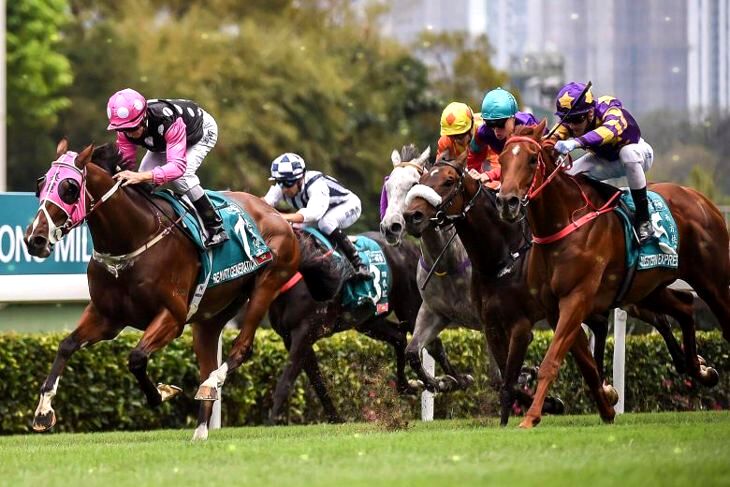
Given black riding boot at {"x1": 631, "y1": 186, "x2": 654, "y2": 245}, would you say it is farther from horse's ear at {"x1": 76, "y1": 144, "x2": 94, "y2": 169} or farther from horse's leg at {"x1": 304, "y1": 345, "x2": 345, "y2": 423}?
horse's ear at {"x1": 76, "y1": 144, "x2": 94, "y2": 169}

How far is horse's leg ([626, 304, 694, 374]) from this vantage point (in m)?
10.8

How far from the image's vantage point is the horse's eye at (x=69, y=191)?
8680 mm

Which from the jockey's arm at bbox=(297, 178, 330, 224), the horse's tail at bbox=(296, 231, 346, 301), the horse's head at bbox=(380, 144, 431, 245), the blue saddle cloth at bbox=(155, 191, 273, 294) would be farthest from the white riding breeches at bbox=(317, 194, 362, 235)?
the horse's head at bbox=(380, 144, 431, 245)

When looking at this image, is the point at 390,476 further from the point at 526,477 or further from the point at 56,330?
the point at 56,330

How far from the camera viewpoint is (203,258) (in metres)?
9.52

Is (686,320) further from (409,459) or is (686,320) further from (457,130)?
(409,459)

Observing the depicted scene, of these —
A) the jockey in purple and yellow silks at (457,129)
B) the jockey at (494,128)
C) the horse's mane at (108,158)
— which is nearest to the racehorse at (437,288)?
the jockey in purple and yellow silks at (457,129)

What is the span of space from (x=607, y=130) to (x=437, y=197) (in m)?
1.07

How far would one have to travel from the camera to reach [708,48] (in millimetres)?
25141

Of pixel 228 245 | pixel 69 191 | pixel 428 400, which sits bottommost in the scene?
pixel 428 400

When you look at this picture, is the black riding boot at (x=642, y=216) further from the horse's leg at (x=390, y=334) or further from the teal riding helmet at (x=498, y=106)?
the horse's leg at (x=390, y=334)

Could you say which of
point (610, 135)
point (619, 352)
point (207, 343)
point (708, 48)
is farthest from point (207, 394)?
point (708, 48)

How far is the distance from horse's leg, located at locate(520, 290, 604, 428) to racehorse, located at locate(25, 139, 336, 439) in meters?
1.94

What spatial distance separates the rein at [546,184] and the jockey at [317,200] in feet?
7.70
